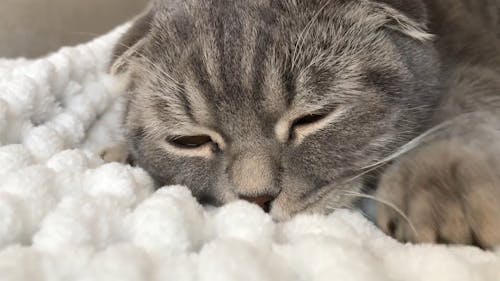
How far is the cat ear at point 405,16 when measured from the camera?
95 centimetres

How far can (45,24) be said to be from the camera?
179cm

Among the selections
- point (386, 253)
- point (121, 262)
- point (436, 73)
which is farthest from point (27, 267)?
point (436, 73)

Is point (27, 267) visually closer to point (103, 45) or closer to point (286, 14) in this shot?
point (286, 14)

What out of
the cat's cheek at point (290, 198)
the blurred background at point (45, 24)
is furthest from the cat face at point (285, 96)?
the blurred background at point (45, 24)

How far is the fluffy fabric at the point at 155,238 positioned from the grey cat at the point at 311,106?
86mm

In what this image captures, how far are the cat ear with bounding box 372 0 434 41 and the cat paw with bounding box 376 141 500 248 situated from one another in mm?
234

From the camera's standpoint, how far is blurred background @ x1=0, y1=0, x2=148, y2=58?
68.9 inches

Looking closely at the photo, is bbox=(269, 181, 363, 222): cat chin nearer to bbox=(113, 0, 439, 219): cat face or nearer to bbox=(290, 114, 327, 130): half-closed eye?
bbox=(113, 0, 439, 219): cat face

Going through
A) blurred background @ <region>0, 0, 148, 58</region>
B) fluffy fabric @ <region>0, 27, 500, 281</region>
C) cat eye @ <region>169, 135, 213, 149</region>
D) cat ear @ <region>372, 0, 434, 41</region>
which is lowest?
blurred background @ <region>0, 0, 148, 58</region>

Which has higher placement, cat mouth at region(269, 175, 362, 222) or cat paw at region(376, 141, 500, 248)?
cat paw at region(376, 141, 500, 248)

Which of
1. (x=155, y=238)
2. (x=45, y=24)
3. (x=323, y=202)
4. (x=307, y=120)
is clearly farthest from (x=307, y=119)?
(x=45, y=24)

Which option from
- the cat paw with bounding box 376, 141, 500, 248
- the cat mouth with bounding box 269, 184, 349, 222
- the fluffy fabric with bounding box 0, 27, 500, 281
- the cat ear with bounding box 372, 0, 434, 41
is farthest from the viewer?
the cat ear with bounding box 372, 0, 434, 41

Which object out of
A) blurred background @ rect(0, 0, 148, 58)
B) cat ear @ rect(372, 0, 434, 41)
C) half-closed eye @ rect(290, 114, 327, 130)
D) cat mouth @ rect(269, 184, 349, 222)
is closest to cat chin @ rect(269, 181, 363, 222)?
cat mouth @ rect(269, 184, 349, 222)

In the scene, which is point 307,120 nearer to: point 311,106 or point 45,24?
point 311,106
